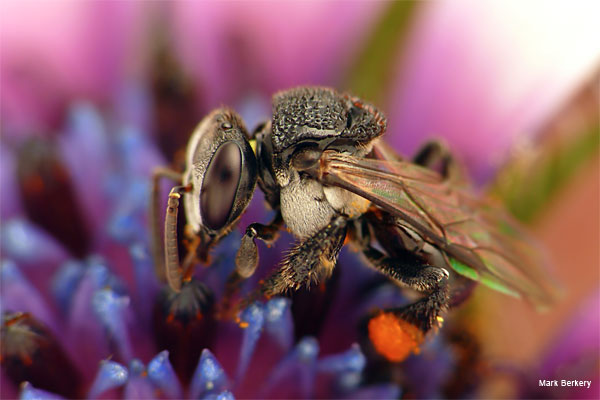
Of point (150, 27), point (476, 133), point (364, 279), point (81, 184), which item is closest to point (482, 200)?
point (364, 279)

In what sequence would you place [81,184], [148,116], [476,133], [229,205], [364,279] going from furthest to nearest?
[476,133]
[148,116]
[81,184]
[364,279]
[229,205]

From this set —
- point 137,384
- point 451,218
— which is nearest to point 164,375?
point 137,384

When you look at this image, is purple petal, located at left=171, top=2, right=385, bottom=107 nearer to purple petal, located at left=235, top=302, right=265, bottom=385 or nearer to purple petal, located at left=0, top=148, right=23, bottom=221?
purple petal, located at left=0, top=148, right=23, bottom=221

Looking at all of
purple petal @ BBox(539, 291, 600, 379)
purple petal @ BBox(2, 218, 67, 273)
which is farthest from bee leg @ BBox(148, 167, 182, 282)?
purple petal @ BBox(539, 291, 600, 379)

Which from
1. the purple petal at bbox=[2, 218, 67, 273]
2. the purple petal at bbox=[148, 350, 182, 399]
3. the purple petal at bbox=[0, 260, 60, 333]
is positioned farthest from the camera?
the purple petal at bbox=[2, 218, 67, 273]

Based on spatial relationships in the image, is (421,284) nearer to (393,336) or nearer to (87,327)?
(393,336)

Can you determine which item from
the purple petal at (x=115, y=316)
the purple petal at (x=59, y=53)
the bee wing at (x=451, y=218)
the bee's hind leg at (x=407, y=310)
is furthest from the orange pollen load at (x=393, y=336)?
the purple petal at (x=59, y=53)

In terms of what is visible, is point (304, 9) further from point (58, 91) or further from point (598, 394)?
point (598, 394)
